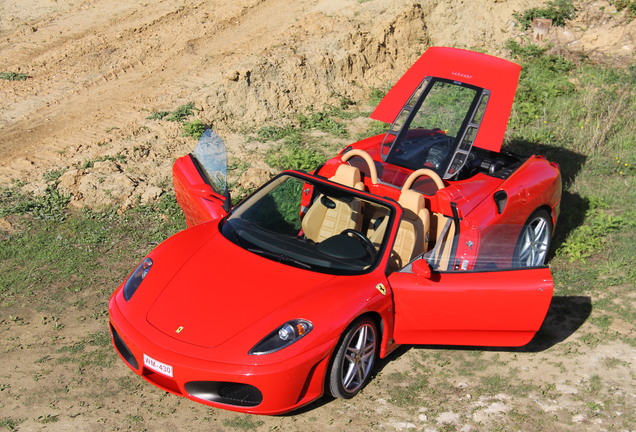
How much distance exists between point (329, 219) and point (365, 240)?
555 millimetres

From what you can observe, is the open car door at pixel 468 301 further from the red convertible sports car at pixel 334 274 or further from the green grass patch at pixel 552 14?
the green grass patch at pixel 552 14

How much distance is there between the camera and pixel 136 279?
591 cm

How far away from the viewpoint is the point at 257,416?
5.47m

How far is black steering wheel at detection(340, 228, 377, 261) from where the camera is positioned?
6016 mm

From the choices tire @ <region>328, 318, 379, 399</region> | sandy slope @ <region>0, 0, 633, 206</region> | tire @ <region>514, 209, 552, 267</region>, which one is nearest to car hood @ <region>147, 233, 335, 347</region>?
tire @ <region>328, 318, 379, 399</region>

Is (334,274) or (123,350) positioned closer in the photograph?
(123,350)

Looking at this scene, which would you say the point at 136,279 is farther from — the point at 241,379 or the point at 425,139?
the point at 425,139

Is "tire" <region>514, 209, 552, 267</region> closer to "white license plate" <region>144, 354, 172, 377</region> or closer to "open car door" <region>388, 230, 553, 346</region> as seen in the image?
"open car door" <region>388, 230, 553, 346</region>

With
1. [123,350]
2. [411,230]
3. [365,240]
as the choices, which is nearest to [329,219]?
[365,240]

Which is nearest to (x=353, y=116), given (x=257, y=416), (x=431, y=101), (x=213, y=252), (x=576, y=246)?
(x=431, y=101)

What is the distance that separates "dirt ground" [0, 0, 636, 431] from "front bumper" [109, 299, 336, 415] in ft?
1.16

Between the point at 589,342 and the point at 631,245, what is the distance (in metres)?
2.15

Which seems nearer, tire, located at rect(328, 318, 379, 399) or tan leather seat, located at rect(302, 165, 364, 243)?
tire, located at rect(328, 318, 379, 399)

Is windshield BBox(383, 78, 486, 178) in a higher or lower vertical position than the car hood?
higher
